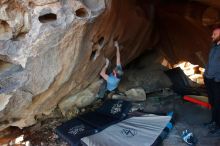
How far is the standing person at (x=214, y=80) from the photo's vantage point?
3.67 meters

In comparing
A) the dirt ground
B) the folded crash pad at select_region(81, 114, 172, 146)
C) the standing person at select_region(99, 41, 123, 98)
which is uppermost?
the standing person at select_region(99, 41, 123, 98)

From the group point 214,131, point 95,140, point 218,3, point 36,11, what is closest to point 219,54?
point 214,131

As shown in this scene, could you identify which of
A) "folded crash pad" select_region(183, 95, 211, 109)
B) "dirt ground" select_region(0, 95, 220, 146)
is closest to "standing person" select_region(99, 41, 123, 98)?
"dirt ground" select_region(0, 95, 220, 146)

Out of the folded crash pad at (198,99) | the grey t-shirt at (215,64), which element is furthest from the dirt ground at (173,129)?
the grey t-shirt at (215,64)

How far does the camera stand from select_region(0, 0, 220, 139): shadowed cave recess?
333 centimetres

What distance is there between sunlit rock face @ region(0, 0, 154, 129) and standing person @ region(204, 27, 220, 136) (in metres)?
1.17

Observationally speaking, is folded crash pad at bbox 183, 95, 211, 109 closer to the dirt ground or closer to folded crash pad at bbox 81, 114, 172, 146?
the dirt ground

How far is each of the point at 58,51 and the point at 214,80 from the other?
163 cm

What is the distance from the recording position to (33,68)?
345cm

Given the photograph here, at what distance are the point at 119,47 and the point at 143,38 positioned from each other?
1.12 metres

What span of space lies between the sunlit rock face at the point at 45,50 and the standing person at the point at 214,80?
117 cm

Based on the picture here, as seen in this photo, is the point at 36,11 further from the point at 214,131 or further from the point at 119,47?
the point at 214,131

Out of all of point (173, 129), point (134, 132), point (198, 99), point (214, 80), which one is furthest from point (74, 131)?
point (198, 99)

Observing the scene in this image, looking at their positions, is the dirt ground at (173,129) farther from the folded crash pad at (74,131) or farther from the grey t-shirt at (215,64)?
the grey t-shirt at (215,64)
